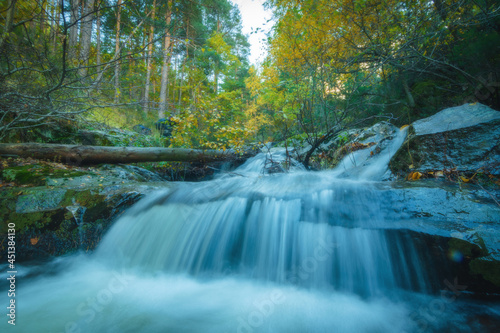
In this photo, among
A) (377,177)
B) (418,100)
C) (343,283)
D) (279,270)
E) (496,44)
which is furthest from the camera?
(418,100)

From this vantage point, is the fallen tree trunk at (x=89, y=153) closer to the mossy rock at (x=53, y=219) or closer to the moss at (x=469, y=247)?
the mossy rock at (x=53, y=219)

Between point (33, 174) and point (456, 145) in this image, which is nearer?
point (456, 145)

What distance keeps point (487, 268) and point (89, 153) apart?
6546 millimetres

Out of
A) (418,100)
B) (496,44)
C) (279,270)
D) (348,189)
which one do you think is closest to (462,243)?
(348,189)

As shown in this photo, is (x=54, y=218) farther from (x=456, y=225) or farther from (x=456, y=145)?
(x=456, y=145)

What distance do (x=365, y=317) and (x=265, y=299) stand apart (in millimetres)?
931

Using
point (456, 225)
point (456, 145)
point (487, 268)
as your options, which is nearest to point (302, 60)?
point (456, 145)

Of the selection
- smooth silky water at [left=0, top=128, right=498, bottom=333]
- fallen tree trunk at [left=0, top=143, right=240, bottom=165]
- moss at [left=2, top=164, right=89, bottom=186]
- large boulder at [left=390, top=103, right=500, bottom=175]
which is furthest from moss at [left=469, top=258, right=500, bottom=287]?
fallen tree trunk at [left=0, top=143, right=240, bottom=165]

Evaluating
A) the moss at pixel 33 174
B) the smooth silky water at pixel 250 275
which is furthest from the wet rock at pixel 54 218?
the moss at pixel 33 174

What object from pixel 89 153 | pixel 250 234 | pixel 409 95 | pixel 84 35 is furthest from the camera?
pixel 84 35

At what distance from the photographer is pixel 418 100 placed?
6.85 m

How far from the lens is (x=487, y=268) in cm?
177

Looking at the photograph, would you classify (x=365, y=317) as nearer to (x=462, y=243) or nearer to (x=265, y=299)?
(x=265, y=299)

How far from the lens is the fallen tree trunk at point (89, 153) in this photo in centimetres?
414
